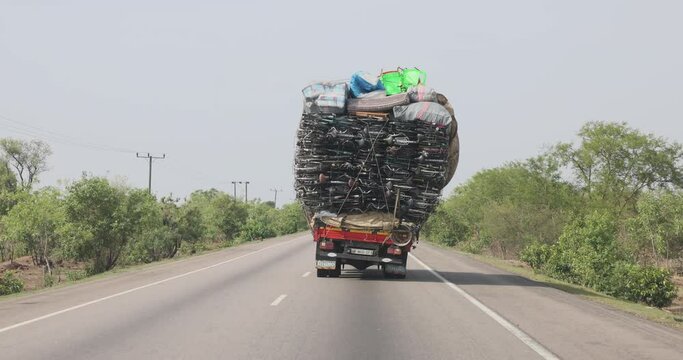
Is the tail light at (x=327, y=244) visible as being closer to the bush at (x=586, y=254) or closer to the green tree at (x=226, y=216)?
the bush at (x=586, y=254)

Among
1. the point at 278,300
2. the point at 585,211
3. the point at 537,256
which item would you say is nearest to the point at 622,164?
the point at 585,211

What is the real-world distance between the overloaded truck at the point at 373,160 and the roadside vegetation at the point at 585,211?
39.1ft

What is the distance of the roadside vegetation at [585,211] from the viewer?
30.2 m

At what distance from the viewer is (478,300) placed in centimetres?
1427

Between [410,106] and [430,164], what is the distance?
158 cm

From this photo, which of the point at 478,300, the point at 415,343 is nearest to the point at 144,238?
the point at 478,300

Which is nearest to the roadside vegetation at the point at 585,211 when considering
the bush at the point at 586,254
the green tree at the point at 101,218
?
the bush at the point at 586,254

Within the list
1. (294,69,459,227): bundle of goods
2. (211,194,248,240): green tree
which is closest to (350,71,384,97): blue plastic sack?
(294,69,459,227): bundle of goods

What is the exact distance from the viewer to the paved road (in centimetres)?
821

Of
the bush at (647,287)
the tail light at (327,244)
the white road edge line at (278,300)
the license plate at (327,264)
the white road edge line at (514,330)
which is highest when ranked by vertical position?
the tail light at (327,244)

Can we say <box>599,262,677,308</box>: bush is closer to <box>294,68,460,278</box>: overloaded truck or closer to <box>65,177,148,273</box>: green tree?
<box>294,68,460,278</box>: overloaded truck

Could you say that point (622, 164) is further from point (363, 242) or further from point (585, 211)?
point (363, 242)

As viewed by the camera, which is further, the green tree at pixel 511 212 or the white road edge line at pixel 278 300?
the green tree at pixel 511 212

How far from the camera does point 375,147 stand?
17.2 m
